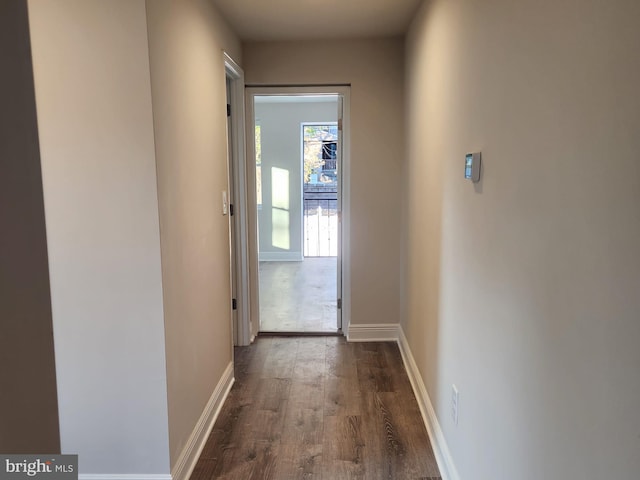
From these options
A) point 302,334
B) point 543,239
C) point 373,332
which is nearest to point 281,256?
point 302,334

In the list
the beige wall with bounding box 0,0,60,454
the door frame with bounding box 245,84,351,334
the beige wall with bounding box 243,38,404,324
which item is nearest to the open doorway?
the door frame with bounding box 245,84,351,334

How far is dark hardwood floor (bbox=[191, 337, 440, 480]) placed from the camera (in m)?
2.10

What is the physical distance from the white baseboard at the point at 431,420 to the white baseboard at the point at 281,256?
13.5ft

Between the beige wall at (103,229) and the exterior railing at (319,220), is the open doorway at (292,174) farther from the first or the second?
the beige wall at (103,229)

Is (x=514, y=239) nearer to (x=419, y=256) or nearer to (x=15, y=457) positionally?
(x=15, y=457)

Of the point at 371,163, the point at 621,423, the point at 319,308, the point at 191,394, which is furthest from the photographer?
the point at 319,308

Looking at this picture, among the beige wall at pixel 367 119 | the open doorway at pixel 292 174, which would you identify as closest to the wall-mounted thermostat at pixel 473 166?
the beige wall at pixel 367 119

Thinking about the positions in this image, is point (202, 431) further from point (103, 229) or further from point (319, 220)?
point (319, 220)

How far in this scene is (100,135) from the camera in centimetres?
172

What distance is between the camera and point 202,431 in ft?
7.48

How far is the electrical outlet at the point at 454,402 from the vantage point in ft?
6.04

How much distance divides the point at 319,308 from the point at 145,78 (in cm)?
328

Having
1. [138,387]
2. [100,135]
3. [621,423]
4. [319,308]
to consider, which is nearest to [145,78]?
[100,135]

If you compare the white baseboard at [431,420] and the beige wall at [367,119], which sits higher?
the beige wall at [367,119]
